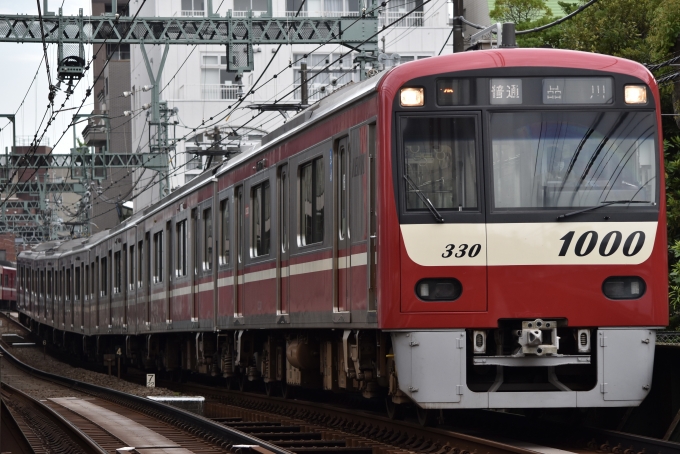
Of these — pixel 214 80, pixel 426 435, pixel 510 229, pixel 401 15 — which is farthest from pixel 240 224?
pixel 214 80

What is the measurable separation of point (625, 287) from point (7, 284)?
62395 mm

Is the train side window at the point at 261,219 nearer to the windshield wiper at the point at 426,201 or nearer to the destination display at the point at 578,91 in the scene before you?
the windshield wiper at the point at 426,201

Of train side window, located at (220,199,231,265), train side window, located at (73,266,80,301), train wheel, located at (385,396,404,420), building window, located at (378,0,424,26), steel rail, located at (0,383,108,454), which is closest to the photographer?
train wheel, located at (385,396,404,420)

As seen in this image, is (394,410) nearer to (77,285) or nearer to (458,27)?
(458,27)

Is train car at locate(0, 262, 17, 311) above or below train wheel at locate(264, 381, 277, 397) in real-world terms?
above

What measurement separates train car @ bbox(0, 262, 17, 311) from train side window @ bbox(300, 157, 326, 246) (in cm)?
5655

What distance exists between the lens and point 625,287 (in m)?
9.79

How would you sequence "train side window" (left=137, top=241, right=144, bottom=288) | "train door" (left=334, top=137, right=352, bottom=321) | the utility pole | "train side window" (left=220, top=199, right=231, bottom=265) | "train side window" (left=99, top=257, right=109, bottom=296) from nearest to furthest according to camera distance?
"train door" (left=334, top=137, right=352, bottom=321) < "train side window" (left=220, top=199, right=231, bottom=265) < the utility pole < "train side window" (left=137, top=241, right=144, bottom=288) < "train side window" (left=99, top=257, right=109, bottom=296)

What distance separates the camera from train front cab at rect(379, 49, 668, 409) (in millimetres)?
9617

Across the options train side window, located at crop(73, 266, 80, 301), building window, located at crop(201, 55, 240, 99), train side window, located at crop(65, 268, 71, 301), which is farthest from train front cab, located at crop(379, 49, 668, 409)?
building window, located at crop(201, 55, 240, 99)

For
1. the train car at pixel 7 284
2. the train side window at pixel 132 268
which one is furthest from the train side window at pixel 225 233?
the train car at pixel 7 284

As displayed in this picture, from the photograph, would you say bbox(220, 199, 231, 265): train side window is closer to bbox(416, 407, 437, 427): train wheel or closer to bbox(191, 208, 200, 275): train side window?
bbox(191, 208, 200, 275): train side window

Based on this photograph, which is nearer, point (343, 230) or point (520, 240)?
point (520, 240)

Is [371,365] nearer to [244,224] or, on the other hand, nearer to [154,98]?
[244,224]
